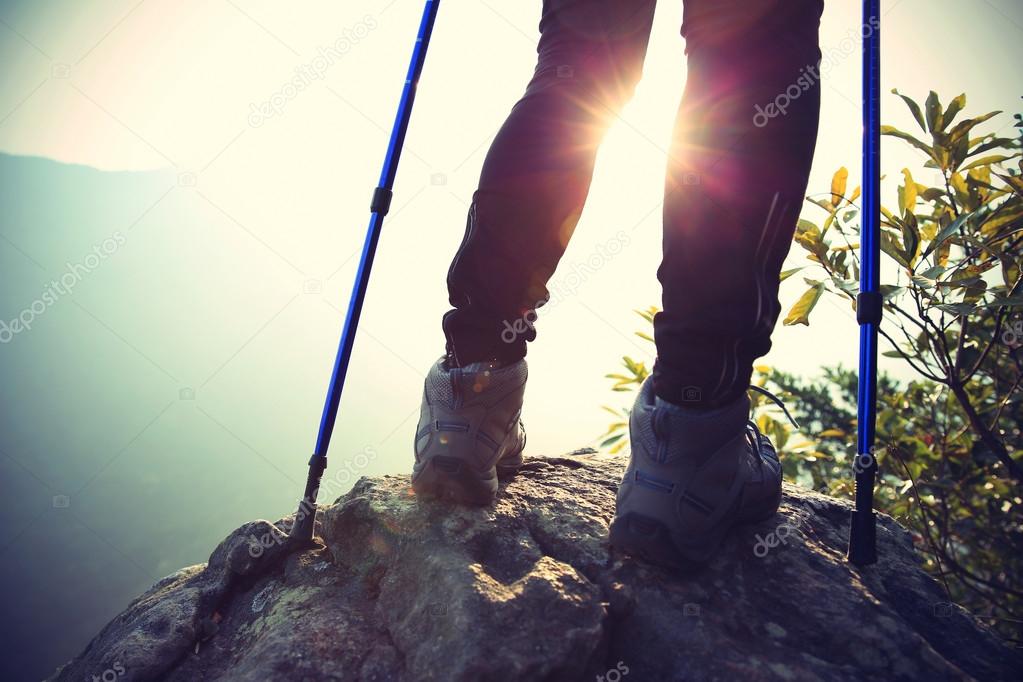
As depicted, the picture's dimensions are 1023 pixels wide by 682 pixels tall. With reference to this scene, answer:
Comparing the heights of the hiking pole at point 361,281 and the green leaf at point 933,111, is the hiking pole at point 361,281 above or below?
below

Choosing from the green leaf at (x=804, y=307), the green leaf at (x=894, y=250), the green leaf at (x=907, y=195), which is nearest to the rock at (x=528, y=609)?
the green leaf at (x=804, y=307)

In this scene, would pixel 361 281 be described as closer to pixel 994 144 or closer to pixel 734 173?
pixel 734 173

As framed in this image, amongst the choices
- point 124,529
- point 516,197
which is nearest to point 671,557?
point 516,197

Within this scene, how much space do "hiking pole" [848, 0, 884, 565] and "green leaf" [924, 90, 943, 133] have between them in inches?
33.9

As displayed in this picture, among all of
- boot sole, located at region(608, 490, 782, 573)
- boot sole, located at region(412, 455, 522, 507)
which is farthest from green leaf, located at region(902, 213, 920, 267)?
boot sole, located at region(412, 455, 522, 507)

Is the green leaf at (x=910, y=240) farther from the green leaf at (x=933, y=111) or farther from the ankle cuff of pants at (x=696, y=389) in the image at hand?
the ankle cuff of pants at (x=696, y=389)

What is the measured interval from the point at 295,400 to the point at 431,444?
64293 mm

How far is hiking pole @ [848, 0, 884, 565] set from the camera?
4.61 feet

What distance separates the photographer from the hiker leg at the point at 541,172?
1450 millimetres

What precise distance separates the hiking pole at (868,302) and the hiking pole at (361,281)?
134cm

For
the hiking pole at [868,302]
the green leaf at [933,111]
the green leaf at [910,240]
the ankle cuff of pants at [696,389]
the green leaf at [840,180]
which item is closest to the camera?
the ankle cuff of pants at [696,389]

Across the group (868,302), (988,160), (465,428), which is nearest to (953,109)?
(988,160)

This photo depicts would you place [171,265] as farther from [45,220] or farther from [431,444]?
[431,444]

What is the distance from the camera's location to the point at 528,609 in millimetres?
1195
